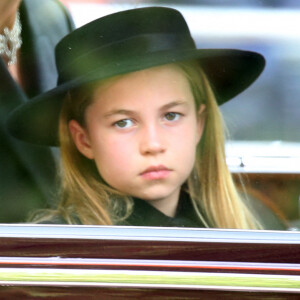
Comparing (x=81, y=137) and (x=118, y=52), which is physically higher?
(x=118, y=52)

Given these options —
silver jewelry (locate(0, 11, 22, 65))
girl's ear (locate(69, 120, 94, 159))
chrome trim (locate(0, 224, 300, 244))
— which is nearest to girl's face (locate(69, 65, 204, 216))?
girl's ear (locate(69, 120, 94, 159))

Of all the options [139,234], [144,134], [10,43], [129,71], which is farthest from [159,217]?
[10,43]

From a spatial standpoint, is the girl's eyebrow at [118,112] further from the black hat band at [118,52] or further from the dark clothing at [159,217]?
the dark clothing at [159,217]

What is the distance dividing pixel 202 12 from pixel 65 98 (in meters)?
0.45

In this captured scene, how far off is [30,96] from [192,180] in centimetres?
52

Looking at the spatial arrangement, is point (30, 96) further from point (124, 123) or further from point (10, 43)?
point (124, 123)

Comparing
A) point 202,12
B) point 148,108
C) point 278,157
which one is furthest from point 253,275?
point 202,12

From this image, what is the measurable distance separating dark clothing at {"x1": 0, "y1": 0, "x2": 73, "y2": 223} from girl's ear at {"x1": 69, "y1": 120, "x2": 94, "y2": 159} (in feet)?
0.29

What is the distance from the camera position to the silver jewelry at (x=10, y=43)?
2916mm

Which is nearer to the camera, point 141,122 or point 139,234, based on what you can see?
A: point 139,234

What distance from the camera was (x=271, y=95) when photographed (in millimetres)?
2910

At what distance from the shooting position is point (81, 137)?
9.69 ft

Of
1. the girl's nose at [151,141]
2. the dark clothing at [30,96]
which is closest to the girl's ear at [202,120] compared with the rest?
the girl's nose at [151,141]

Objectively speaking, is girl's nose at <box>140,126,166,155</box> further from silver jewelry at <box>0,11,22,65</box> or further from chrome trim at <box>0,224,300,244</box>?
silver jewelry at <box>0,11,22,65</box>
